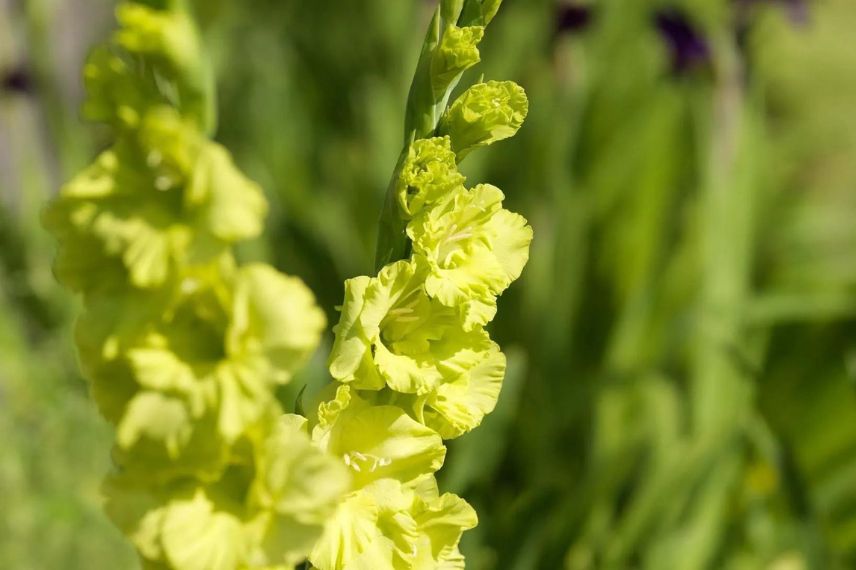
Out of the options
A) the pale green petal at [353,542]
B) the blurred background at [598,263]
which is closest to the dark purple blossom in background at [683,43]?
the blurred background at [598,263]

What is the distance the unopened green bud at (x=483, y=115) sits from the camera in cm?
38

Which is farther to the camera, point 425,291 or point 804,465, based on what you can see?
point 804,465

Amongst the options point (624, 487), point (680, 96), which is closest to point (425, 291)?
point (624, 487)

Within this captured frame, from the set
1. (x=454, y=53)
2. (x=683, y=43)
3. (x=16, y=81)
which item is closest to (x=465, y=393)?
(x=454, y=53)

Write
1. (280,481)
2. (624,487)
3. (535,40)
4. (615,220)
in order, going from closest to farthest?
(280,481) < (624,487) < (615,220) < (535,40)

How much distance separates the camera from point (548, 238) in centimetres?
138

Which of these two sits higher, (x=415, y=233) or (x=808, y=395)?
(x=415, y=233)

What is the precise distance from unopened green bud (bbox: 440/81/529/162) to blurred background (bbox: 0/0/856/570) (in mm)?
354

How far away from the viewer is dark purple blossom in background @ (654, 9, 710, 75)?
3.82ft

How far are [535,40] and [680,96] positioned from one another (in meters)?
0.41

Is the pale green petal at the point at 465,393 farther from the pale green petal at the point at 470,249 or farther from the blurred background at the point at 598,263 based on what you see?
the blurred background at the point at 598,263

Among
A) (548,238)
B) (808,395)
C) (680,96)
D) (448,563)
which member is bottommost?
(808,395)

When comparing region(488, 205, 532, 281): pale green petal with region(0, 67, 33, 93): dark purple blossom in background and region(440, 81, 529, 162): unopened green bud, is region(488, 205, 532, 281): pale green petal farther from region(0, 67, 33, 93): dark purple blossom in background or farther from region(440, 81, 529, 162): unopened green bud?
region(0, 67, 33, 93): dark purple blossom in background

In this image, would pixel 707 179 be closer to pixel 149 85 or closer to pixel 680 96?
pixel 680 96
